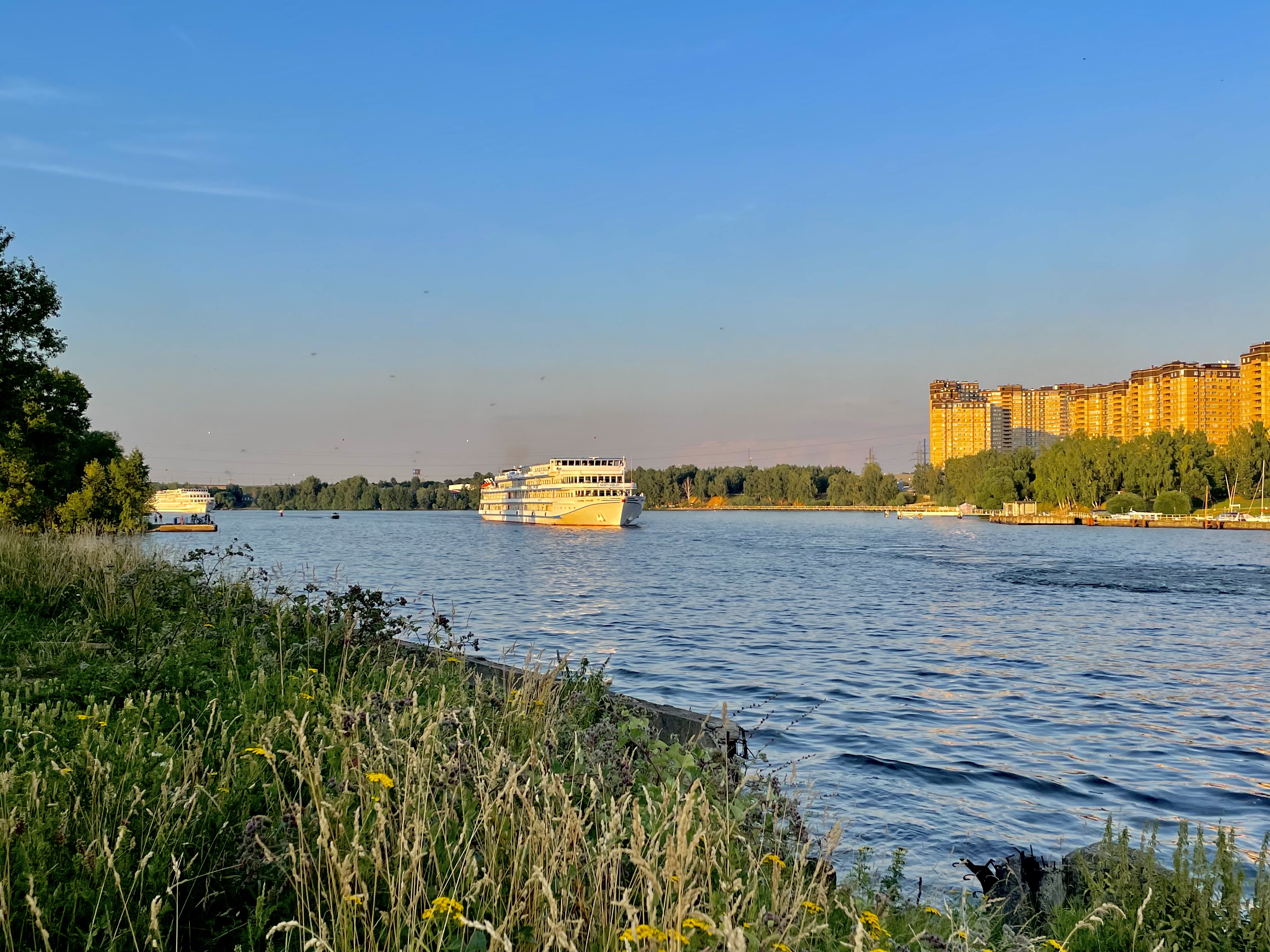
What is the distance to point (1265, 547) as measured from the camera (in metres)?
78.4

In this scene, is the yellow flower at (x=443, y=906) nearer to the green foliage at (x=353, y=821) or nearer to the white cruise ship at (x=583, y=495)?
the green foliage at (x=353, y=821)

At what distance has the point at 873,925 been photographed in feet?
12.9

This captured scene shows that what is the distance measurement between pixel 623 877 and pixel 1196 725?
1379 cm

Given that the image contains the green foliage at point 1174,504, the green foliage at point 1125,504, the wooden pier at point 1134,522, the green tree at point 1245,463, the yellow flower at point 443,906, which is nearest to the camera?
the yellow flower at point 443,906

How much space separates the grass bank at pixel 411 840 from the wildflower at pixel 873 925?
1.7 inches

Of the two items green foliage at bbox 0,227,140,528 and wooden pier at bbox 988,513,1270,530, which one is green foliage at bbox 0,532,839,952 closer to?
green foliage at bbox 0,227,140,528

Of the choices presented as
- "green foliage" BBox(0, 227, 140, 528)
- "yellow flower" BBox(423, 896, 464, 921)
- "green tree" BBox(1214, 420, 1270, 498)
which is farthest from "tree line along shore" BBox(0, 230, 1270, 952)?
"green tree" BBox(1214, 420, 1270, 498)

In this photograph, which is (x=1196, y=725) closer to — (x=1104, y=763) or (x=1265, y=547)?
(x=1104, y=763)

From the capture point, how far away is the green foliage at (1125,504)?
141875mm

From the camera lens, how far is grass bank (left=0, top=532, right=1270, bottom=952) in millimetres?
3332

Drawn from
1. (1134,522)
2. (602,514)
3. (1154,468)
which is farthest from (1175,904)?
(1154,468)

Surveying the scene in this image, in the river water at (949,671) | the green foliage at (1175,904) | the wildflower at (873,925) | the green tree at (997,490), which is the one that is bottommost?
the river water at (949,671)

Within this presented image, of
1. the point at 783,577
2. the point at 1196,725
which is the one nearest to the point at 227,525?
the point at 783,577

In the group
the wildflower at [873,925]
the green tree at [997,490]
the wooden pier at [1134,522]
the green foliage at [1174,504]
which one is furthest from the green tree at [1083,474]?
the wildflower at [873,925]
